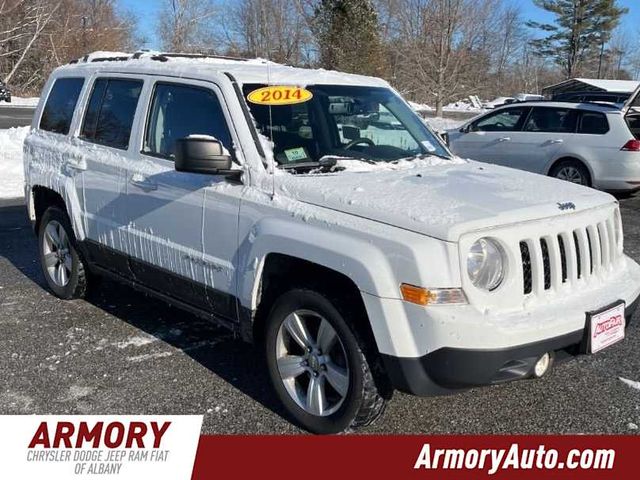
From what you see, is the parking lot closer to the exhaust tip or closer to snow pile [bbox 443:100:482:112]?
the exhaust tip

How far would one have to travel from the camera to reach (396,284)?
292cm

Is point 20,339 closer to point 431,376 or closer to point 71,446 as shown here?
point 71,446

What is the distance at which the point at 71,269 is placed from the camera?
5.49 m

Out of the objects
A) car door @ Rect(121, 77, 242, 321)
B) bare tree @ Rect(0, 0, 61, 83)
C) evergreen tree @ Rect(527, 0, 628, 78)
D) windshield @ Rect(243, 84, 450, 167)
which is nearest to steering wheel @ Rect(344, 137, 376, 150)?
windshield @ Rect(243, 84, 450, 167)

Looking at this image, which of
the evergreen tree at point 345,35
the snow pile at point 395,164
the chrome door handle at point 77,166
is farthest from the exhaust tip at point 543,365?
the evergreen tree at point 345,35

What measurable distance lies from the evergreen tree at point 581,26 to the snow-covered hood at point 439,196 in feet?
211

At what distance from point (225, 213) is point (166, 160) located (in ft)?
2.46

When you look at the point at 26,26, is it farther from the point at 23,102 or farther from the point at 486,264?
the point at 486,264

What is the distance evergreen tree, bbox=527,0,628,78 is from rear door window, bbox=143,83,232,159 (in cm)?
6428

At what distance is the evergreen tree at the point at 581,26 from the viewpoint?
60500mm

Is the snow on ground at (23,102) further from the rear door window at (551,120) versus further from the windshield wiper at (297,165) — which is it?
the windshield wiper at (297,165)

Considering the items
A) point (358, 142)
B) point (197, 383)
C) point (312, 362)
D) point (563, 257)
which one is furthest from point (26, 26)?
point (563, 257)

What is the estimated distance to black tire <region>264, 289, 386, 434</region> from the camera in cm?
313

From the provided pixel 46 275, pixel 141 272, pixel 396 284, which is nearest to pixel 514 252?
pixel 396 284
